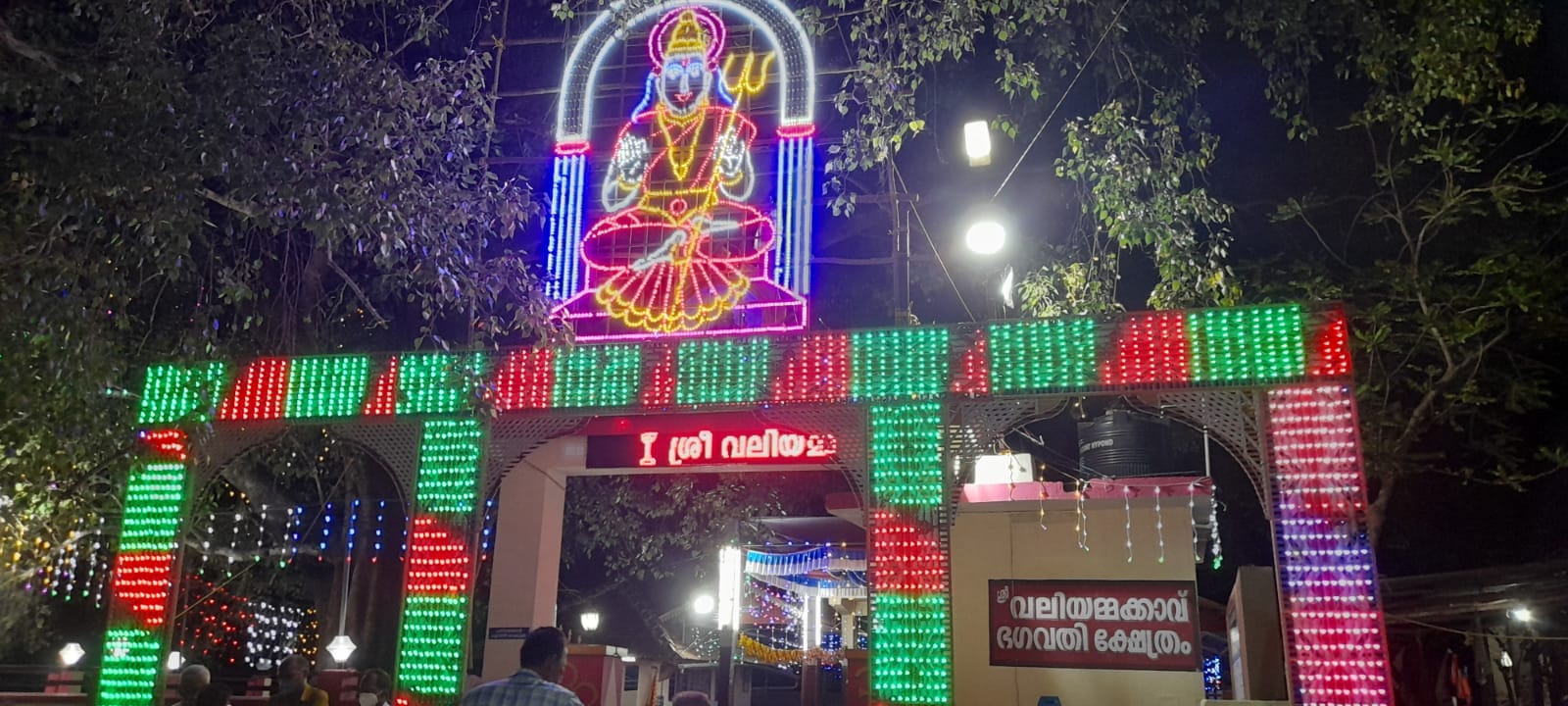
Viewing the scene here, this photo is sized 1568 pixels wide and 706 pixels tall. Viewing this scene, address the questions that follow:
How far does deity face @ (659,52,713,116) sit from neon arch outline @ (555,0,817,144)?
0.57 metres

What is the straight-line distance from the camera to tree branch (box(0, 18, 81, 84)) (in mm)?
6473

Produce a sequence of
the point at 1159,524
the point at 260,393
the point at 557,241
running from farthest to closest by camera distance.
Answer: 1. the point at 557,241
2. the point at 1159,524
3. the point at 260,393

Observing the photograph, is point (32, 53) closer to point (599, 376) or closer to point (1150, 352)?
point (599, 376)

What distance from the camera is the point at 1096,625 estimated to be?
10.8 metres

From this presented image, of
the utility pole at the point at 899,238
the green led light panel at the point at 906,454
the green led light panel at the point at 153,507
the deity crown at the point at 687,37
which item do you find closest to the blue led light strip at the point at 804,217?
the utility pole at the point at 899,238

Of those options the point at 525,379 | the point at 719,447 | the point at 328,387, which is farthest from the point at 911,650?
the point at 328,387

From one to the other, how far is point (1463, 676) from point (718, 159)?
1335 centimetres

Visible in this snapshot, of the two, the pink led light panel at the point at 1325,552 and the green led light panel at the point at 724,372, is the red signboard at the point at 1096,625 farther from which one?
the green led light panel at the point at 724,372

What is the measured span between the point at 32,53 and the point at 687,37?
6.72 meters

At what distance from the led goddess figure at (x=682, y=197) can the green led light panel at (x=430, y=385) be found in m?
2.03

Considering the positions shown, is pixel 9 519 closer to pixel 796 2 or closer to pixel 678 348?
pixel 678 348

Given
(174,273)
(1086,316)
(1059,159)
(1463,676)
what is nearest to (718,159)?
(1059,159)

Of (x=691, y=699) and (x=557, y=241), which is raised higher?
(x=557, y=241)

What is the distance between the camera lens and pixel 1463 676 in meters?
15.8
